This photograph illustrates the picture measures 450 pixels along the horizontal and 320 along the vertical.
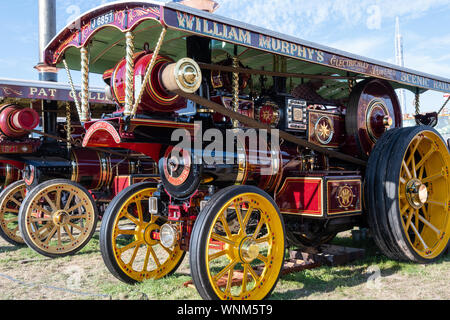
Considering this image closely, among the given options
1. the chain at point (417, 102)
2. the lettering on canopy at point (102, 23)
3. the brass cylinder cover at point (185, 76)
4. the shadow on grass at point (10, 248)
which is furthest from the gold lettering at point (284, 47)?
the shadow on grass at point (10, 248)

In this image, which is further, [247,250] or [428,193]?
[428,193]

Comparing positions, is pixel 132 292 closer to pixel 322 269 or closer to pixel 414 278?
pixel 322 269

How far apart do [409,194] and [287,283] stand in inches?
57.3

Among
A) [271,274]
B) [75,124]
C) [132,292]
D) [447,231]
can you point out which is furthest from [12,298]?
[447,231]

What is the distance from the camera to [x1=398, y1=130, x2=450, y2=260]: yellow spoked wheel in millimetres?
4059

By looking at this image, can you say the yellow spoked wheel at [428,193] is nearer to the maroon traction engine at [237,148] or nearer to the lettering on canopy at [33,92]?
the maroon traction engine at [237,148]

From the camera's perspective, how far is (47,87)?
5.56 meters

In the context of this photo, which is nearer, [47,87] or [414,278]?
[414,278]

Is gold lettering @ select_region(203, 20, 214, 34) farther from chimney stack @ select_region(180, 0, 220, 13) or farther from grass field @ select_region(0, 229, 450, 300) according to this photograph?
grass field @ select_region(0, 229, 450, 300)

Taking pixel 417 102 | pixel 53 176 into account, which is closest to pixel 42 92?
pixel 53 176

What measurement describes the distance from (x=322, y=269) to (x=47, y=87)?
3912 millimetres

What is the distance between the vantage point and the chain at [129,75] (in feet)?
9.23

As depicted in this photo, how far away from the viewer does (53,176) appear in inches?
227

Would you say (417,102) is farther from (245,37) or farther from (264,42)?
(245,37)
